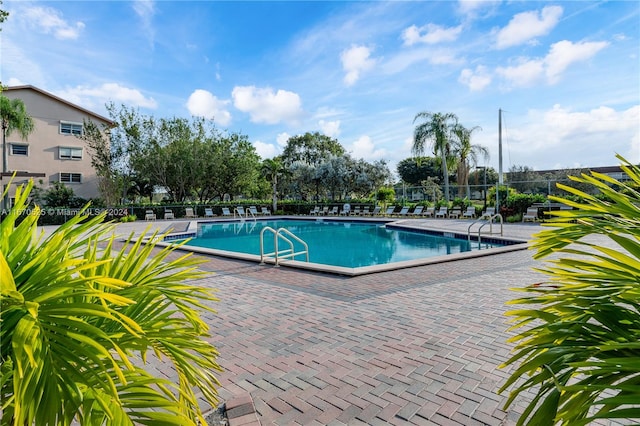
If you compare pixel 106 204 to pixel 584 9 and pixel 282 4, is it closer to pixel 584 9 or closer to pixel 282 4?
pixel 282 4

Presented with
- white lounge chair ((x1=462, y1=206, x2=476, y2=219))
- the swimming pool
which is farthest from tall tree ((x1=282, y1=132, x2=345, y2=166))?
the swimming pool

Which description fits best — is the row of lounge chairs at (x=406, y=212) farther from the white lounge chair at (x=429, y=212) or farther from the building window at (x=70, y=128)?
the building window at (x=70, y=128)

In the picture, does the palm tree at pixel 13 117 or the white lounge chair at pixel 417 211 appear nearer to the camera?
the palm tree at pixel 13 117

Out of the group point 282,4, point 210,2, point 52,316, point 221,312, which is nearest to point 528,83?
point 282,4

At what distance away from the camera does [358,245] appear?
13250 mm

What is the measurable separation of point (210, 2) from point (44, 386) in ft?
19.5

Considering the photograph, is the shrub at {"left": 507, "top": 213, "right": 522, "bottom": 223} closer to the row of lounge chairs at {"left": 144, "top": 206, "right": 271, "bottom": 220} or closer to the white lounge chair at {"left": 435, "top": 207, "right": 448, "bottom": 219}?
the white lounge chair at {"left": 435, "top": 207, "right": 448, "bottom": 219}

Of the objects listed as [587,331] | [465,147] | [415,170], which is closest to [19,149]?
[465,147]

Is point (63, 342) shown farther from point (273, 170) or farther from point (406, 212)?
point (273, 170)

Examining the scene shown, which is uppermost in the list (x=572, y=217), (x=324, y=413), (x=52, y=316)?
(x=572, y=217)

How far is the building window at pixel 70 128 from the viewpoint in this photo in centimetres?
2898

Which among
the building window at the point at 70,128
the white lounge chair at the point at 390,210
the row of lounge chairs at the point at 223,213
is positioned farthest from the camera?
the building window at the point at 70,128

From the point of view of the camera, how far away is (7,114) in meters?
21.8

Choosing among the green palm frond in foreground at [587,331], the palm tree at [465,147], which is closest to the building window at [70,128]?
the palm tree at [465,147]
